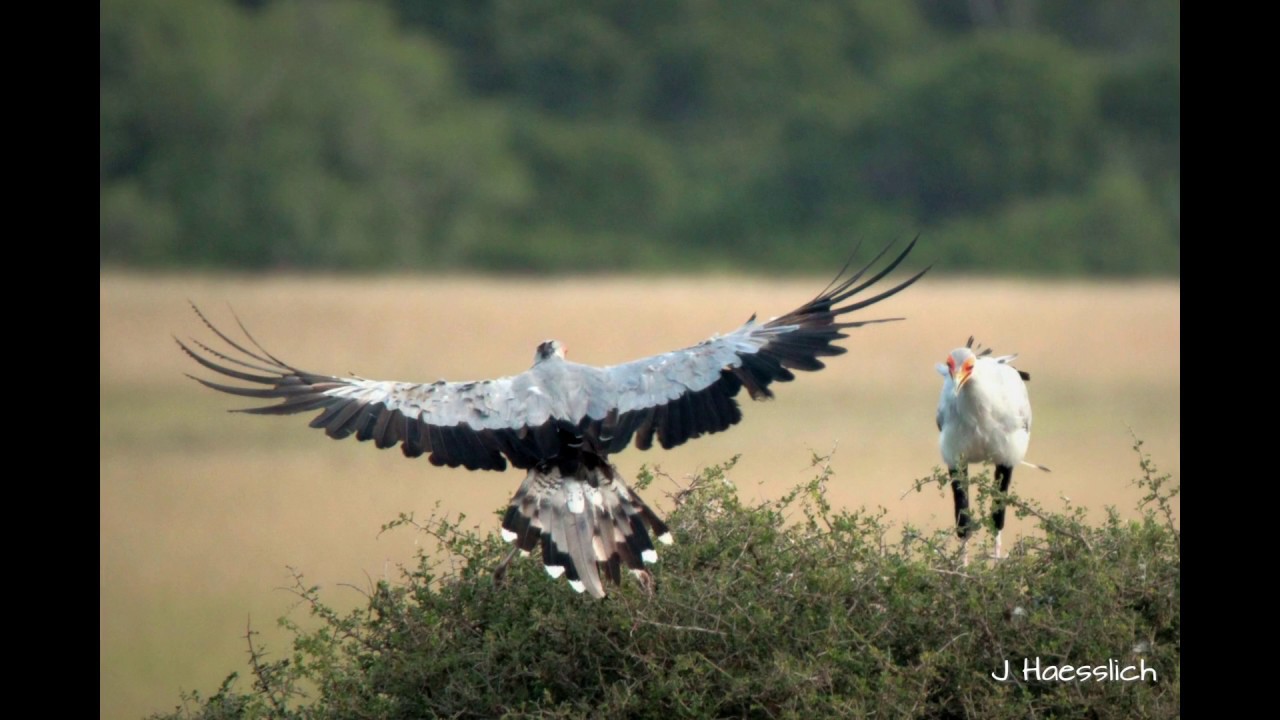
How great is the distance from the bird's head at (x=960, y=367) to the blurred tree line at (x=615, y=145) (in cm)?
1923

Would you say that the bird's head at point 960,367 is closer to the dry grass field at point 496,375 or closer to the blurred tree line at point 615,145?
the dry grass field at point 496,375

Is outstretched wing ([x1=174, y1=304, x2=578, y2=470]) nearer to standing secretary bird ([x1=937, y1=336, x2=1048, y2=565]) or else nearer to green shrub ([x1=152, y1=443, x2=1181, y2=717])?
green shrub ([x1=152, y1=443, x2=1181, y2=717])

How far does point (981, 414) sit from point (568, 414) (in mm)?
1736

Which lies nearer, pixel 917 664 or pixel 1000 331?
pixel 917 664

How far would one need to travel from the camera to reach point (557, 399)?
16.2 feet

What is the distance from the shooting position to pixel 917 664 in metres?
4.23

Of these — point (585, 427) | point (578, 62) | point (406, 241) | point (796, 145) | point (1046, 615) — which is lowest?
point (1046, 615)

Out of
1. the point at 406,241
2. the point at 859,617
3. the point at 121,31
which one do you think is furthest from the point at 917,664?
the point at 121,31

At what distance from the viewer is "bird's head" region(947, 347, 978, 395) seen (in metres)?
5.77

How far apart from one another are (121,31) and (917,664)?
89.4 feet

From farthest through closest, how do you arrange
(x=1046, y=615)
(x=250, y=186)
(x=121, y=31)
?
(x=121, y=31) < (x=250, y=186) < (x=1046, y=615)

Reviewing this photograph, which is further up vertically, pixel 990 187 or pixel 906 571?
pixel 990 187

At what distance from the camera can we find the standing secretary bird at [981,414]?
5836 millimetres

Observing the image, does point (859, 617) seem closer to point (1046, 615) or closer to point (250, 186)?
point (1046, 615)
